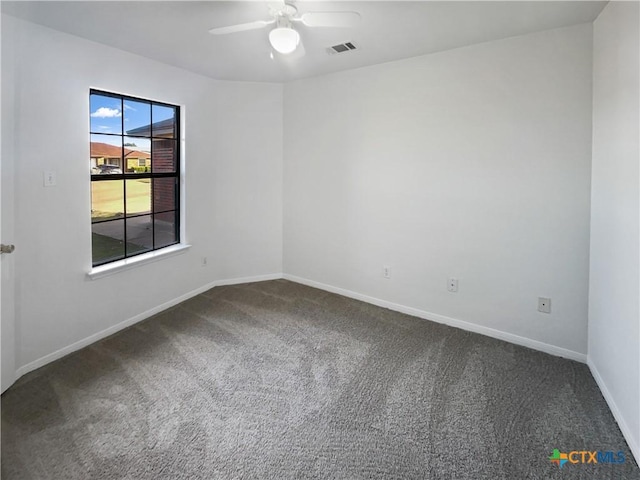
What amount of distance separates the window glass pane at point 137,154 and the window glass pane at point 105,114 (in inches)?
6.0

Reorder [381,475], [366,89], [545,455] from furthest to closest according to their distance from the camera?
1. [366,89]
2. [545,455]
3. [381,475]

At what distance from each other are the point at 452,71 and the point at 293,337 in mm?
2598

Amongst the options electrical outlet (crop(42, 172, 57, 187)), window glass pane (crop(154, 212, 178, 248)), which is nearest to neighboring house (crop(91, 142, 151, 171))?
electrical outlet (crop(42, 172, 57, 187))

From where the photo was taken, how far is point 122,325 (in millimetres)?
3141

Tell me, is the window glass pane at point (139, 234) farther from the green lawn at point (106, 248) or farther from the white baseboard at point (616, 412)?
the white baseboard at point (616, 412)

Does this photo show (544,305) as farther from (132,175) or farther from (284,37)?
(132,175)

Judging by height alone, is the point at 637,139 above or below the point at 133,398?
above

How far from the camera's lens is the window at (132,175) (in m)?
3.00

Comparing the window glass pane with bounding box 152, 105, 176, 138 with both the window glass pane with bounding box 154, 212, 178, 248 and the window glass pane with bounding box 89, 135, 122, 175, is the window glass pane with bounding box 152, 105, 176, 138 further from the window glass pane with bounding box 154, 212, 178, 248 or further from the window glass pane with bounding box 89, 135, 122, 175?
the window glass pane with bounding box 154, 212, 178, 248

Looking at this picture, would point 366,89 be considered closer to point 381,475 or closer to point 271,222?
point 271,222

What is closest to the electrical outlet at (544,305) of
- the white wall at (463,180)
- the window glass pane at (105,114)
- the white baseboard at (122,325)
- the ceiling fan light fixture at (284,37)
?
the white wall at (463,180)

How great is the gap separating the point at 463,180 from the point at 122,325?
3.20 meters

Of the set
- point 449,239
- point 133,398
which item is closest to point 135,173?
point 133,398

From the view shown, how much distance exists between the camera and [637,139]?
A: 1854 millimetres
